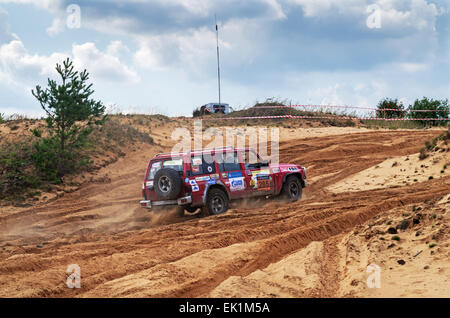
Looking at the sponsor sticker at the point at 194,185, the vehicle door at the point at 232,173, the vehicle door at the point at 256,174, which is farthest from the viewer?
the vehicle door at the point at 256,174

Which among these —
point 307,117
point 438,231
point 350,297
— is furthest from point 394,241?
point 307,117

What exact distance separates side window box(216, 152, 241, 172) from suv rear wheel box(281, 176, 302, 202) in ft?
6.06

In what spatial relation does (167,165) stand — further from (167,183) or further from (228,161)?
(228,161)

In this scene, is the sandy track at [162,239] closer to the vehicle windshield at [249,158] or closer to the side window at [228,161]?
the side window at [228,161]

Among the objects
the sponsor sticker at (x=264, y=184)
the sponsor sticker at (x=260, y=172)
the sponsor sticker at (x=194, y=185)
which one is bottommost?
the sponsor sticker at (x=264, y=184)

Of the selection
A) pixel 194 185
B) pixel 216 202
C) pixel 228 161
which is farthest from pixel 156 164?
pixel 228 161

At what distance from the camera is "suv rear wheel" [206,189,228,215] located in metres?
12.9

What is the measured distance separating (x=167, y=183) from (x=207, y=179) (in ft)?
3.68

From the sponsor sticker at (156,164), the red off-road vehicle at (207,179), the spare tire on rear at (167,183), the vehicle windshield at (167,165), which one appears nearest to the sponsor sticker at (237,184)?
the red off-road vehicle at (207,179)

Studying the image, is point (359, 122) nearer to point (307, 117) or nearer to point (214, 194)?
point (307, 117)

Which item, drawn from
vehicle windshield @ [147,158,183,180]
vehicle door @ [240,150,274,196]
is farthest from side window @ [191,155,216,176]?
vehicle door @ [240,150,274,196]

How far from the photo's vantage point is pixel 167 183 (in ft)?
40.4

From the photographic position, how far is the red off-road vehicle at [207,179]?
12414mm

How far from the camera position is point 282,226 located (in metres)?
10.7
